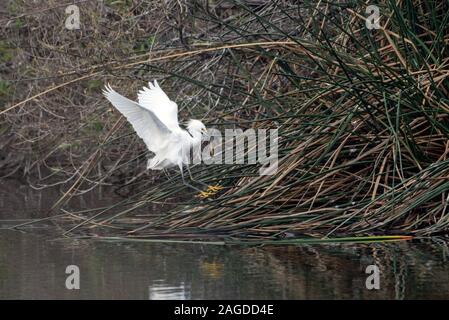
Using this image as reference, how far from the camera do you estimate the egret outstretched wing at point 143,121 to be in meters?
7.20

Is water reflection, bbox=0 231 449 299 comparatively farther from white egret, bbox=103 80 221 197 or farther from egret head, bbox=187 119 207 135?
egret head, bbox=187 119 207 135

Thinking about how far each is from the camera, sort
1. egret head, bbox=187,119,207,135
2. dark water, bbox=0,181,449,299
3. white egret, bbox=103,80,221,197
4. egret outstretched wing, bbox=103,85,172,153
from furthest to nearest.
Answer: egret head, bbox=187,119,207,135
white egret, bbox=103,80,221,197
egret outstretched wing, bbox=103,85,172,153
dark water, bbox=0,181,449,299

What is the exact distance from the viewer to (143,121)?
741cm

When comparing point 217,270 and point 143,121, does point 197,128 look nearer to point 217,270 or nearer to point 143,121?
point 143,121

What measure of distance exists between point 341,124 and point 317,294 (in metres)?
2.04

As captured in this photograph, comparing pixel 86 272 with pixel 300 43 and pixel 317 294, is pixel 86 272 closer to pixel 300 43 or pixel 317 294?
pixel 317 294

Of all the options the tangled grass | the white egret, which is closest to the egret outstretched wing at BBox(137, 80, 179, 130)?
the white egret

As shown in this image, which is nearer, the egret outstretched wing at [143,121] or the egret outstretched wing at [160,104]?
the egret outstretched wing at [143,121]

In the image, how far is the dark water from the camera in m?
5.81

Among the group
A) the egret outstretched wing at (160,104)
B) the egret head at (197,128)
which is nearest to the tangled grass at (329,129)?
the egret outstretched wing at (160,104)

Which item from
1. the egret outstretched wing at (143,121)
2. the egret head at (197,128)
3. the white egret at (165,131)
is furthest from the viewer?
the egret head at (197,128)

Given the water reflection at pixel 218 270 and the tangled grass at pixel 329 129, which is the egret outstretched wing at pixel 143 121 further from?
the water reflection at pixel 218 270

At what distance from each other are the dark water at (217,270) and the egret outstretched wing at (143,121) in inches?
29.1

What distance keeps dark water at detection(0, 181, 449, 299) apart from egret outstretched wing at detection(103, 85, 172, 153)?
0.74 metres
